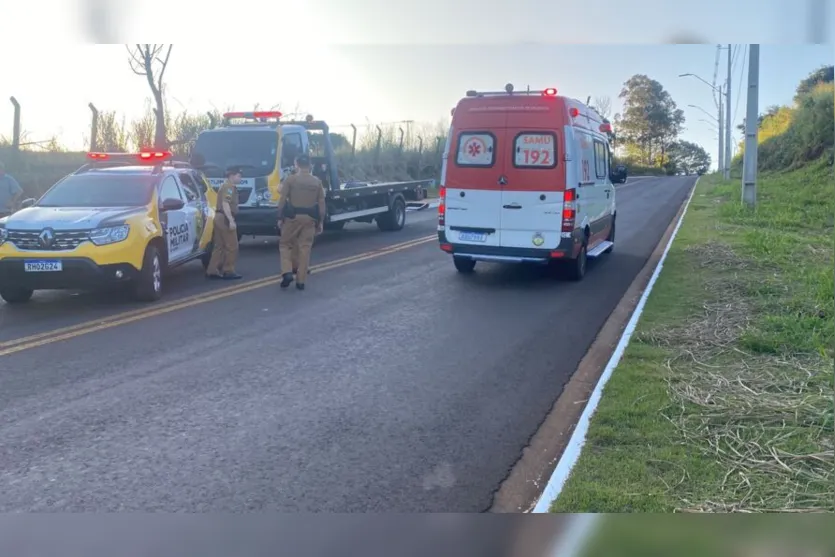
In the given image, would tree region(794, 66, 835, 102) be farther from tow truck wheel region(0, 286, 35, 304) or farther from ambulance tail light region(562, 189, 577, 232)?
tow truck wheel region(0, 286, 35, 304)

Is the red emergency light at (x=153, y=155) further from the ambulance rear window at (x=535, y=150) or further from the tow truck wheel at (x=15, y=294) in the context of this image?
the ambulance rear window at (x=535, y=150)

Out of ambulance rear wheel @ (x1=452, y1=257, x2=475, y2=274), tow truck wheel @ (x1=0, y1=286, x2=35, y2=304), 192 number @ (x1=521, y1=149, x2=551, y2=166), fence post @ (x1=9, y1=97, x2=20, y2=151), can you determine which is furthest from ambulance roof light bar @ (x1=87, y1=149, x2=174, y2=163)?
ambulance rear wheel @ (x1=452, y1=257, x2=475, y2=274)

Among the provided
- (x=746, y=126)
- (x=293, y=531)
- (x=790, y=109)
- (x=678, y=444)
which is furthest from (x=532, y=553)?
(x=790, y=109)

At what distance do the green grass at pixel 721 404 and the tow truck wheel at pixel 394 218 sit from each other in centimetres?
806

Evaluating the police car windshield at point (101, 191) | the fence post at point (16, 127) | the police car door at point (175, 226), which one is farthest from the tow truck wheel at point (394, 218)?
the fence post at point (16, 127)

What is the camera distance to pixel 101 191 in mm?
10016

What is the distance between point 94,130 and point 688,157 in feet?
21.5

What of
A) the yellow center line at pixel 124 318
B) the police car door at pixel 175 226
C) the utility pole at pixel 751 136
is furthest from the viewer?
the utility pole at pixel 751 136

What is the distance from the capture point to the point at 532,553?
4262mm

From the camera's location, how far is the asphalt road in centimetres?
486

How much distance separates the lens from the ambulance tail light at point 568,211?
11.8 meters

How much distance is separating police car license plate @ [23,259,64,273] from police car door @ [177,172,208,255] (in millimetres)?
2540

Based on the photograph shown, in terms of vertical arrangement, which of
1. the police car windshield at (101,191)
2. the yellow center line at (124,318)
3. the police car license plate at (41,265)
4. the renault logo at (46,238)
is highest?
the police car windshield at (101,191)

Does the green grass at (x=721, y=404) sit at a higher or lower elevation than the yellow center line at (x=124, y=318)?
lower
